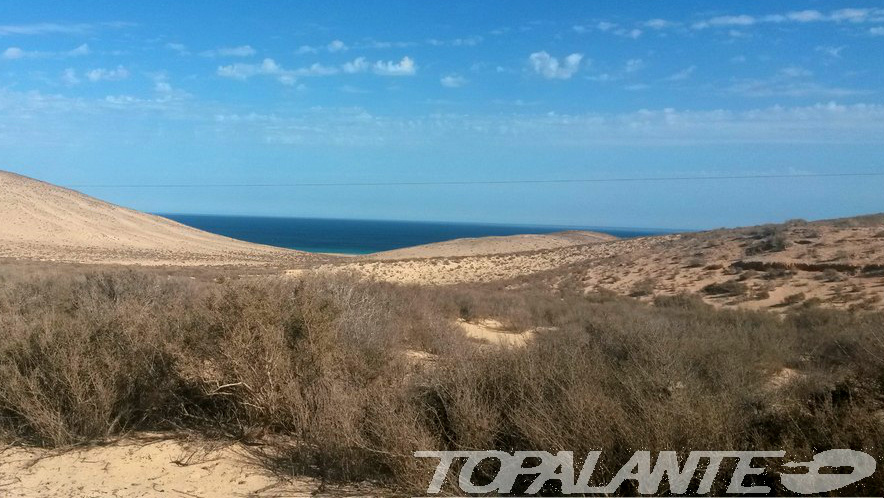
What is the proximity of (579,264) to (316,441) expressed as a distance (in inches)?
1220

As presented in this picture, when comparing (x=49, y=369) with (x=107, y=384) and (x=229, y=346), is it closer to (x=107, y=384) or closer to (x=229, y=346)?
(x=107, y=384)

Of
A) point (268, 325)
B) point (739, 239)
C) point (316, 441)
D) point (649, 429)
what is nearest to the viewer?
point (649, 429)

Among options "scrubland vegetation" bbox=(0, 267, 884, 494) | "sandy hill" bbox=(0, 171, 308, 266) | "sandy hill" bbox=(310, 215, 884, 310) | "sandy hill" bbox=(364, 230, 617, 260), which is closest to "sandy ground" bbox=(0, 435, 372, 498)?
"scrubland vegetation" bbox=(0, 267, 884, 494)

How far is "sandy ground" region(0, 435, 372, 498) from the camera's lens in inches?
212

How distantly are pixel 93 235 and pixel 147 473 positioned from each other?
69862 millimetres

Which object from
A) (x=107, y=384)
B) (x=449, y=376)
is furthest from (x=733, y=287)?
(x=107, y=384)

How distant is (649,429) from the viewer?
453 centimetres

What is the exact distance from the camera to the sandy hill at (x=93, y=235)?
51125 millimetres

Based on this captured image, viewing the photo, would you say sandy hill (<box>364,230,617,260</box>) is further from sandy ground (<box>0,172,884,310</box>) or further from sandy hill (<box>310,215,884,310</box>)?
sandy hill (<box>310,215,884,310</box>)

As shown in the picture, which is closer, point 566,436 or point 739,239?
point 566,436

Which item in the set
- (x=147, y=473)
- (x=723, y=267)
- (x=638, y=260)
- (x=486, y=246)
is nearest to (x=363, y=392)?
(x=147, y=473)

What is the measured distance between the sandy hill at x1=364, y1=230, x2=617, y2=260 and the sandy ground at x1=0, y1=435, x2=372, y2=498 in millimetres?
45323

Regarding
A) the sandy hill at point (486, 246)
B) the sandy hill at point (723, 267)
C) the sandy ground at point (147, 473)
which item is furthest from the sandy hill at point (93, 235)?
the sandy ground at point (147, 473)

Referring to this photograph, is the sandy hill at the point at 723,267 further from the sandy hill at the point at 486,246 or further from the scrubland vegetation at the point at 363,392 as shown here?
the scrubland vegetation at the point at 363,392
